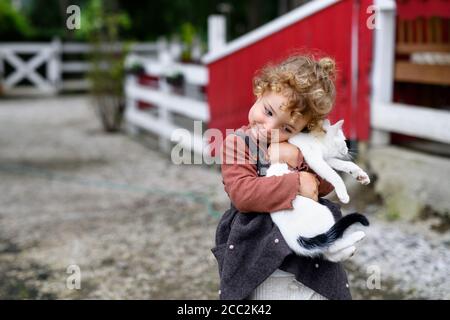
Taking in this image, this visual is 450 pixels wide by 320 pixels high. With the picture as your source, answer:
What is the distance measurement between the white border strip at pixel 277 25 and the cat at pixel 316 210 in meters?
3.34

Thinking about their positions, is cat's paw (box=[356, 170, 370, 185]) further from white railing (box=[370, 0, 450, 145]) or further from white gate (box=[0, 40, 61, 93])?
white gate (box=[0, 40, 61, 93])

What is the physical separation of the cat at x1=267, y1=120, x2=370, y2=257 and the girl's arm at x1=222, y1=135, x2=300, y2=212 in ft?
0.10

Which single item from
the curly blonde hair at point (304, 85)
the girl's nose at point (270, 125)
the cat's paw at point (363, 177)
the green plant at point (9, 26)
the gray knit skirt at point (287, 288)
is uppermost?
the green plant at point (9, 26)

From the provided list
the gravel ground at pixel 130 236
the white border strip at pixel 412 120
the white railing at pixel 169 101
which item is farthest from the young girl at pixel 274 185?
the white railing at pixel 169 101

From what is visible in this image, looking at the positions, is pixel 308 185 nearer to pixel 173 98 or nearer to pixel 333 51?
pixel 333 51

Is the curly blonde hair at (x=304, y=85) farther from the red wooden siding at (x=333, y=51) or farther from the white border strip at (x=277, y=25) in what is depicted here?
the white border strip at (x=277, y=25)

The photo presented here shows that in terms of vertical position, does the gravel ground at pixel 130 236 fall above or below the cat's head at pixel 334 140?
below

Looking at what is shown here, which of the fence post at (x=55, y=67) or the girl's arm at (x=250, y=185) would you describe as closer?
the girl's arm at (x=250, y=185)

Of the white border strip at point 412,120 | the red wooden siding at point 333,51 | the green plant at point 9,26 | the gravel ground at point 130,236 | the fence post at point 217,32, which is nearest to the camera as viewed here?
the gravel ground at point 130,236

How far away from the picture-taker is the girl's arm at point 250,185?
75.9 inches

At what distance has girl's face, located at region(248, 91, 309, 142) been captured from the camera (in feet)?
6.36

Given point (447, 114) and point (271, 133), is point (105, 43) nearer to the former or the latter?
point (447, 114)

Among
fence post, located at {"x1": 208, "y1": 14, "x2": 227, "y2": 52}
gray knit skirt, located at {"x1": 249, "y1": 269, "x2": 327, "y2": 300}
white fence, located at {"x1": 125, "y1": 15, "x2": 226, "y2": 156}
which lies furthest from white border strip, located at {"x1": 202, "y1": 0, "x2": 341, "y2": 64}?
gray knit skirt, located at {"x1": 249, "y1": 269, "x2": 327, "y2": 300}
